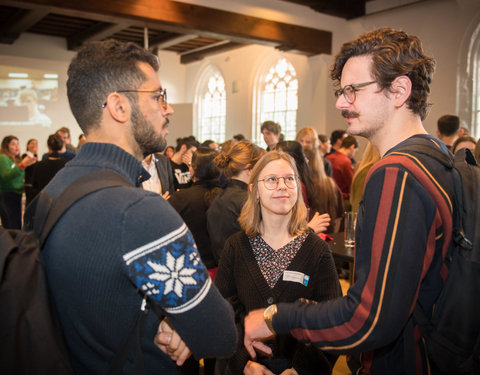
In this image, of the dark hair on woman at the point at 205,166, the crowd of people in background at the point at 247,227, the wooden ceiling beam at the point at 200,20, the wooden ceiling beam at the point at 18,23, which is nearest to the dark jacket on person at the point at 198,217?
the crowd of people in background at the point at 247,227

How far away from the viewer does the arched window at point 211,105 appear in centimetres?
1225

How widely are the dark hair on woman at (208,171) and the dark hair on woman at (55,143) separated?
92.3 inches

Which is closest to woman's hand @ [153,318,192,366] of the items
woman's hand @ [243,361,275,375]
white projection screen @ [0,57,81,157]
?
woman's hand @ [243,361,275,375]

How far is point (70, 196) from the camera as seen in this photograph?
36.5 inches

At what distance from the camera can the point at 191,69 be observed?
41.8 ft

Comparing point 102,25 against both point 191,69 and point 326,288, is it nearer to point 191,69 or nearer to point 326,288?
point 191,69

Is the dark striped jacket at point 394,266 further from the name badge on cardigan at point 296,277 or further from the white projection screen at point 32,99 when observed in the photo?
the white projection screen at point 32,99

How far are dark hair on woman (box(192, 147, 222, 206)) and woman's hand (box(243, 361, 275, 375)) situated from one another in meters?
1.36

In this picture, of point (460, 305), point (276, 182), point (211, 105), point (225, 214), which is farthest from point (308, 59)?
point (460, 305)

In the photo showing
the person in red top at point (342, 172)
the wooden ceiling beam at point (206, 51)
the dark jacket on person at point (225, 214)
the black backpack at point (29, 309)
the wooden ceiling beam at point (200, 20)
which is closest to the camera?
the black backpack at point (29, 309)

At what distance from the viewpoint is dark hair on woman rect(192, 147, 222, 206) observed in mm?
2875

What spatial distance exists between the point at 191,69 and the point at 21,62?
500 cm

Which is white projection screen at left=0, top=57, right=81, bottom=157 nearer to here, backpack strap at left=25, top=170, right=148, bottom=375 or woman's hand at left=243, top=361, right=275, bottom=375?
woman's hand at left=243, top=361, right=275, bottom=375

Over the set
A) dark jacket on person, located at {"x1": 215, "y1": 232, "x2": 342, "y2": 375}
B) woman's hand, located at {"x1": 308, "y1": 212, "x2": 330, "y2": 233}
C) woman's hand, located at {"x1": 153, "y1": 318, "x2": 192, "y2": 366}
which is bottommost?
dark jacket on person, located at {"x1": 215, "y1": 232, "x2": 342, "y2": 375}
